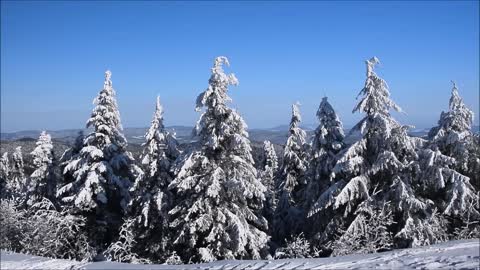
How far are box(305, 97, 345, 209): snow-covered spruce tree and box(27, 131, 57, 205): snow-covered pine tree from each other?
16.1 m

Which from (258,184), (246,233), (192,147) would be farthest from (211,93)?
(246,233)

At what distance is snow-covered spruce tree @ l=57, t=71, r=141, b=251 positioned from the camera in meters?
21.5

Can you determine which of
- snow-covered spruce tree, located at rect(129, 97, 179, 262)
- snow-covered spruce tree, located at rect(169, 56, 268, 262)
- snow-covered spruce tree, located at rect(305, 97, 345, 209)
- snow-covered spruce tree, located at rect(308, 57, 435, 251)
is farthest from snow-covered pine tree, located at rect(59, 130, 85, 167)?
snow-covered spruce tree, located at rect(308, 57, 435, 251)

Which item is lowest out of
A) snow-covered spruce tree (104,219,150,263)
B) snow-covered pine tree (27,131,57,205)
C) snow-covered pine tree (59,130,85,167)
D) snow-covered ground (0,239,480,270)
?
snow-covered spruce tree (104,219,150,263)

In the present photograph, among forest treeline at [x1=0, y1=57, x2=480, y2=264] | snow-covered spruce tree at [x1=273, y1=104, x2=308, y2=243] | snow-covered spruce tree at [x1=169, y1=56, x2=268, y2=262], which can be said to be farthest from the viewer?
snow-covered spruce tree at [x1=273, y1=104, x2=308, y2=243]

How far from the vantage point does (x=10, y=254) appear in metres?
11.8

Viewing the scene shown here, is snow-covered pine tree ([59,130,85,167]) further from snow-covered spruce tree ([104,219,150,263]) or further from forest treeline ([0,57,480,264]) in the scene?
snow-covered spruce tree ([104,219,150,263])

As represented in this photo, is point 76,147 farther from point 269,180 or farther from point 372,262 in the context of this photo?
point 372,262

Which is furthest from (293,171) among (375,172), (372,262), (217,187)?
(372,262)

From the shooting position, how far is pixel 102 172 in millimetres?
22031

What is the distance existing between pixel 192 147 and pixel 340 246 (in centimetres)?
794

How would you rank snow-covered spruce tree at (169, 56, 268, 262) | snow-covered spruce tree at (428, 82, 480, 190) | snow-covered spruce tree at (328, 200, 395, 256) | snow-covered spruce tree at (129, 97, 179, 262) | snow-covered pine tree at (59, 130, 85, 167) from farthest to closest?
1. snow-covered pine tree at (59, 130, 85, 167)
2. snow-covered spruce tree at (129, 97, 179, 262)
3. snow-covered spruce tree at (428, 82, 480, 190)
4. snow-covered spruce tree at (169, 56, 268, 262)
5. snow-covered spruce tree at (328, 200, 395, 256)

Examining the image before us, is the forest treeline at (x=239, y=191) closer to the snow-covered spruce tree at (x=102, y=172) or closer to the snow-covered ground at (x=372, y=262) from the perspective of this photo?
the snow-covered spruce tree at (x=102, y=172)

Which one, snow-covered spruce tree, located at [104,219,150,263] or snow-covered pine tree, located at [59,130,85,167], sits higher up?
snow-covered pine tree, located at [59,130,85,167]
